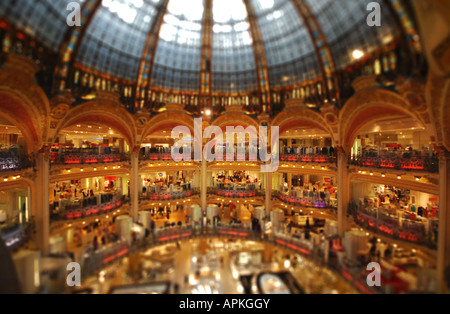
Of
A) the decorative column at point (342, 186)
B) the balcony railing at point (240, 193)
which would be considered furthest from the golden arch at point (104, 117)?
the decorative column at point (342, 186)

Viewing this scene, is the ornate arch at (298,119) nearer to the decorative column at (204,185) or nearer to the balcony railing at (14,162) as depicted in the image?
the decorative column at (204,185)

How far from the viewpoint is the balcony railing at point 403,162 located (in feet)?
51.6

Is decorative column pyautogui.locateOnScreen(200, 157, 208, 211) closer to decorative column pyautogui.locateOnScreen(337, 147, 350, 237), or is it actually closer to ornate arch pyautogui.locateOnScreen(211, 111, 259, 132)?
ornate arch pyautogui.locateOnScreen(211, 111, 259, 132)

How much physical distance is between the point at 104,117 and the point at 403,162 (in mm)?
26478

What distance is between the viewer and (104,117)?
951 inches

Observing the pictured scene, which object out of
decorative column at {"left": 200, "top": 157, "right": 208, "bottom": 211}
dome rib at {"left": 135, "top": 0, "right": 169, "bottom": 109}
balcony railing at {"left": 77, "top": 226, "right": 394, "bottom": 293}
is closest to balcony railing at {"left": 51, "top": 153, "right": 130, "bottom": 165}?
dome rib at {"left": 135, "top": 0, "right": 169, "bottom": 109}

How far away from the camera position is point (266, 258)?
1856 centimetres

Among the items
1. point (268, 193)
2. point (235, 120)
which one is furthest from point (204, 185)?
point (235, 120)

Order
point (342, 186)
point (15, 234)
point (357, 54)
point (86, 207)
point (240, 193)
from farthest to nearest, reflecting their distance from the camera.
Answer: point (240, 193)
point (342, 186)
point (86, 207)
point (357, 54)
point (15, 234)

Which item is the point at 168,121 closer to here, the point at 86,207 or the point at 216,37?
the point at 216,37

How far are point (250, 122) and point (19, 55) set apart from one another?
2068 centimetres

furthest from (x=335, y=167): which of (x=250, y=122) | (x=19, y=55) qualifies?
(x=19, y=55)
